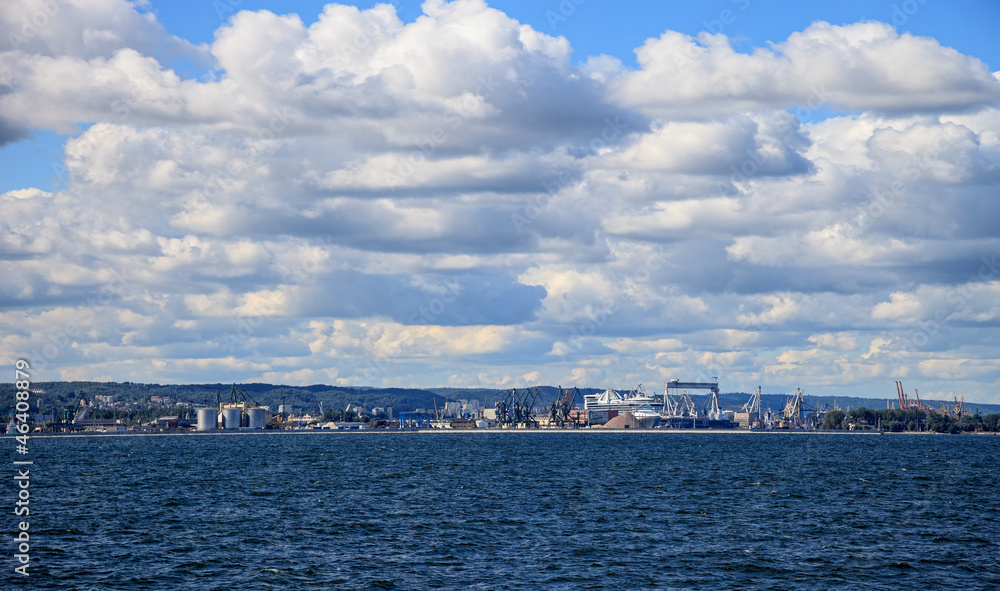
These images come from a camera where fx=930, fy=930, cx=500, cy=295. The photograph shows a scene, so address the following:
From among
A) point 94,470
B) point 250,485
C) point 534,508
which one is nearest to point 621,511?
point 534,508

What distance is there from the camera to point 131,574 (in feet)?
173

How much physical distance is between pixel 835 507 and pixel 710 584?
130 feet

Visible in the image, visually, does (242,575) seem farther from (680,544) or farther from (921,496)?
(921,496)

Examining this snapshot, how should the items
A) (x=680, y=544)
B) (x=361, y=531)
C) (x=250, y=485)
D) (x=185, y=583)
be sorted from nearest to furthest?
(x=185, y=583) → (x=680, y=544) → (x=361, y=531) → (x=250, y=485)

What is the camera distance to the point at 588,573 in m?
53.8

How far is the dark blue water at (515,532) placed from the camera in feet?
173

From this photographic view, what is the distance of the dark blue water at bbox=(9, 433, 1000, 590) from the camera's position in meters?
52.8

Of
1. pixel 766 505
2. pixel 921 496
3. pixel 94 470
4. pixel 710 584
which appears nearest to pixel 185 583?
pixel 710 584

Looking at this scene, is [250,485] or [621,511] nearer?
[621,511]

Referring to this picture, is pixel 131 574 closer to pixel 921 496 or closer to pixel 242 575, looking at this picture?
pixel 242 575

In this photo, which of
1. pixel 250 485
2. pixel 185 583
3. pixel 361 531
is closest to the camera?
pixel 185 583

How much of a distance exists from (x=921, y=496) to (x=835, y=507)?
17.0m

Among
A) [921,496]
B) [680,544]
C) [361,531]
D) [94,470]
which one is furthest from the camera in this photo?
[94,470]

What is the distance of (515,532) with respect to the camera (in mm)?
68750
